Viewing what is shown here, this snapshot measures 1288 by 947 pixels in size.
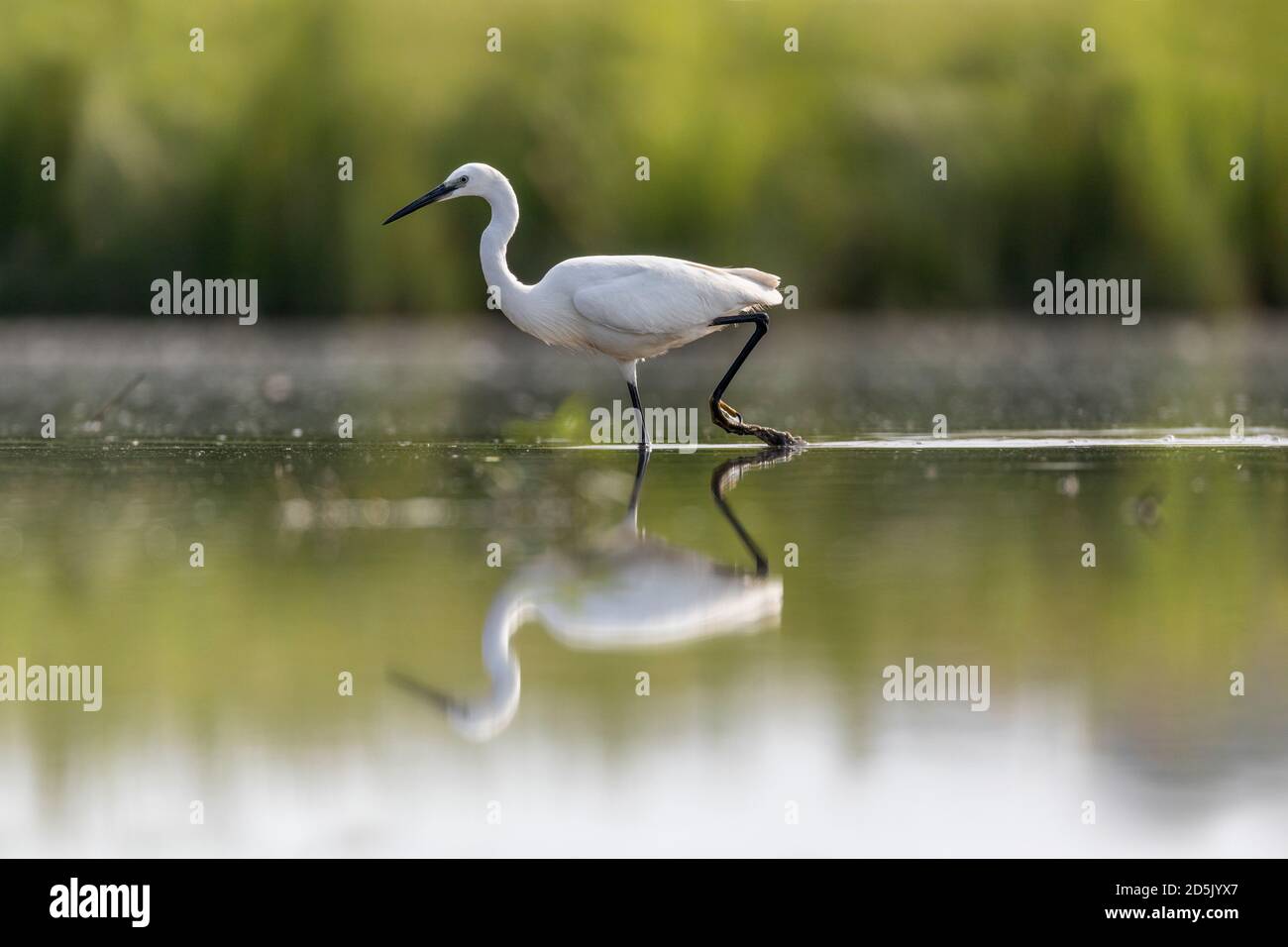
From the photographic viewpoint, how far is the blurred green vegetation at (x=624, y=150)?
59.0 ft

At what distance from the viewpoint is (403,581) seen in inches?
240

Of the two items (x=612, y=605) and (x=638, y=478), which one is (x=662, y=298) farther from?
(x=612, y=605)

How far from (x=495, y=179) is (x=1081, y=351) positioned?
29.9ft

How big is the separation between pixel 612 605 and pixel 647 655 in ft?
1.85

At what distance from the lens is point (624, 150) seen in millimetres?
18281

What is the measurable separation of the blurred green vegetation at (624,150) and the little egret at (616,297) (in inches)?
313

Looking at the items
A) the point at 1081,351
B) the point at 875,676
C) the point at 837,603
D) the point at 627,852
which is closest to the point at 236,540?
the point at 837,603

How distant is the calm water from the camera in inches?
151

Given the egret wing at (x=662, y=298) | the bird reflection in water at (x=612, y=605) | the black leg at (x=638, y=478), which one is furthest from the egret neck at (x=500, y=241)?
the bird reflection in water at (x=612, y=605)

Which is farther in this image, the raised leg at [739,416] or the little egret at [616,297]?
the raised leg at [739,416]

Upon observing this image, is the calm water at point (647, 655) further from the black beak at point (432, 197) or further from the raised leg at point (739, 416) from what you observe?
the black beak at point (432, 197)

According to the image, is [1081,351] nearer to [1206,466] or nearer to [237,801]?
[1206,466]

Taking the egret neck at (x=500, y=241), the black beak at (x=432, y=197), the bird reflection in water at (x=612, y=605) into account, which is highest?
the black beak at (x=432, y=197)

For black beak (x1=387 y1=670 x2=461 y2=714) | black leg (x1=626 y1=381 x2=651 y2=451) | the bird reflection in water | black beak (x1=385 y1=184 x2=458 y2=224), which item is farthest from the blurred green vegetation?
black beak (x1=387 y1=670 x2=461 y2=714)
